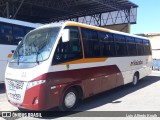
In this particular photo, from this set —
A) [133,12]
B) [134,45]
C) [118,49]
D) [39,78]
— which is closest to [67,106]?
[39,78]

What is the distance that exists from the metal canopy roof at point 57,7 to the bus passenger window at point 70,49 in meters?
17.7

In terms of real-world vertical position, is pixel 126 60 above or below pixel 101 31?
below

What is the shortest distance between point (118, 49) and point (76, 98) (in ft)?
13.5

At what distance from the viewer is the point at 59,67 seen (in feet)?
23.1

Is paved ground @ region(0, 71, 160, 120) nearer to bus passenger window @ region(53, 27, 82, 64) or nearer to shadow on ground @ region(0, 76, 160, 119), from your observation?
shadow on ground @ region(0, 76, 160, 119)

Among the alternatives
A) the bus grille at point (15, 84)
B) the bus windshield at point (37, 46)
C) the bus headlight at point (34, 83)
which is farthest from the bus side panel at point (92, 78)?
the bus grille at point (15, 84)

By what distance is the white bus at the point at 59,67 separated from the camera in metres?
6.59

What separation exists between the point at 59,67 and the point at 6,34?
5.47m

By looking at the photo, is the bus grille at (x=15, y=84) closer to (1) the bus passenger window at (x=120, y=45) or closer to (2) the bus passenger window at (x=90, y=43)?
(2) the bus passenger window at (x=90, y=43)

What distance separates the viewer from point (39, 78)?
6496 millimetres

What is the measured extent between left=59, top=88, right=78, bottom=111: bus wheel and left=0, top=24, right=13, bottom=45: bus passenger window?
5306 millimetres

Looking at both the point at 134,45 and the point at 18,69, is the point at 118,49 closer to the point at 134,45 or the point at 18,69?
the point at 134,45

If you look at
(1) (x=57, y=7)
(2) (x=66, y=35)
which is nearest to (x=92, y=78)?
(2) (x=66, y=35)

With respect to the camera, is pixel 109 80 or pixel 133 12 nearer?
pixel 109 80
